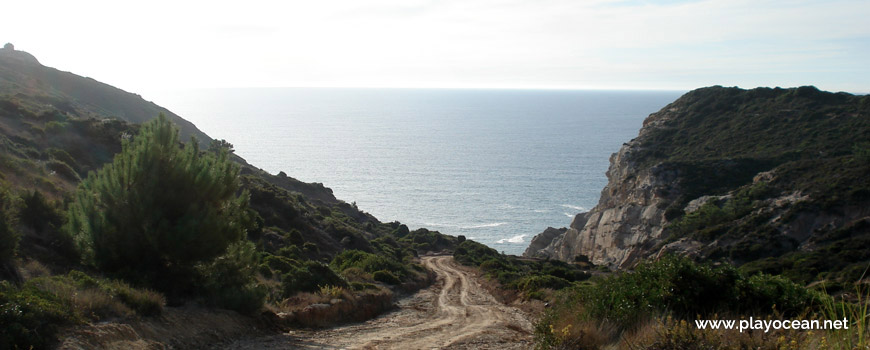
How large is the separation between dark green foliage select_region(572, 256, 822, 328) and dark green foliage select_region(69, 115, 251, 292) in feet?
26.5

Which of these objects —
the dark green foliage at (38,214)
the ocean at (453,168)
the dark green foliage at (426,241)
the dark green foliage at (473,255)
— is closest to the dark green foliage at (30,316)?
the dark green foliage at (38,214)

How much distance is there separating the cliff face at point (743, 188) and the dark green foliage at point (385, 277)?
58.0 ft

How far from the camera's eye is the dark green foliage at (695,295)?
873cm

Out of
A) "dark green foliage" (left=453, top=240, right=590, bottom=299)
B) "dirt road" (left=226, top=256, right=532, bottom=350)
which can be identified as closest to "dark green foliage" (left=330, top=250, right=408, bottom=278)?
"dirt road" (left=226, top=256, right=532, bottom=350)

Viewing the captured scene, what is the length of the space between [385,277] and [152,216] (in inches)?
510

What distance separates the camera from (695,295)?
908 cm

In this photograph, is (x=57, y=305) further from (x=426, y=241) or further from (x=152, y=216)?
(x=426, y=241)

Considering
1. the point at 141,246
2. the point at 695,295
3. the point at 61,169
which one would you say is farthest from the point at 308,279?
the point at 61,169

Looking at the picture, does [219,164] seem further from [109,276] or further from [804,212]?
[804,212]

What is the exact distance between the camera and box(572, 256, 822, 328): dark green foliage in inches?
344

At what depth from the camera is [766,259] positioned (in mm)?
30016

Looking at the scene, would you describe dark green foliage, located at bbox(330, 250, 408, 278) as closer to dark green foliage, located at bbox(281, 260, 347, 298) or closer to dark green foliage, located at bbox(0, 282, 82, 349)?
dark green foliage, located at bbox(281, 260, 347, 298)

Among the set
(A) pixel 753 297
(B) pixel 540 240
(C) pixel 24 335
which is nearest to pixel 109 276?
(C) pixel 24 335

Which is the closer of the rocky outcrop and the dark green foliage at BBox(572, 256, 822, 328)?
the dark green foliage at BBox(572, 256, 822, 328)
